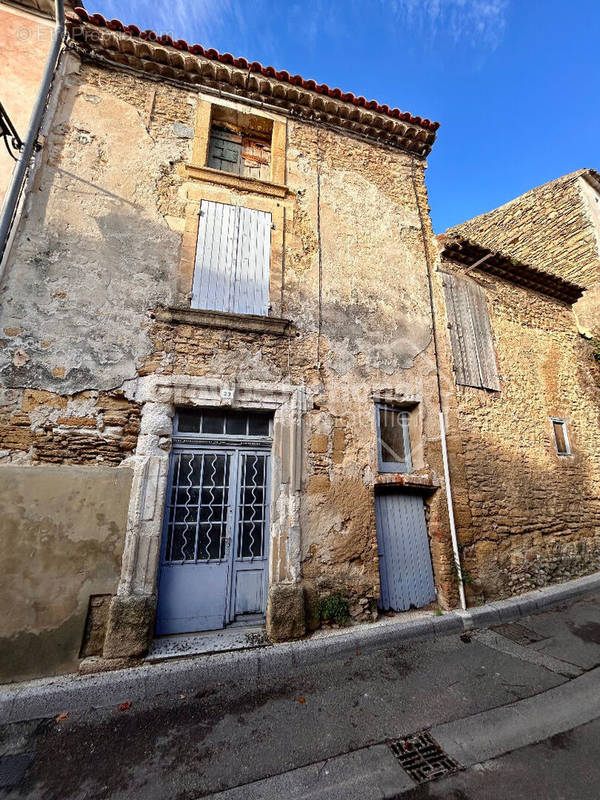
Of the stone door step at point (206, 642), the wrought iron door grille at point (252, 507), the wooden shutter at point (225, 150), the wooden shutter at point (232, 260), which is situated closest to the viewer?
the stone door step at point (206, 642)

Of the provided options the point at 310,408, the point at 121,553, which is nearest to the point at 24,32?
the point at 310,408

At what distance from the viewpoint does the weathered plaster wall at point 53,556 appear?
10.2 ft

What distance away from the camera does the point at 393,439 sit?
16.6 ft

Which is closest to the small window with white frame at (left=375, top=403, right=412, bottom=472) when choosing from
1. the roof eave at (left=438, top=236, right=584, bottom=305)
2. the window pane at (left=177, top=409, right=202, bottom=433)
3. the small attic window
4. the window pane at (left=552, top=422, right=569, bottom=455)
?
the window pane at (left=177, top=409, right=202, bottom=433)

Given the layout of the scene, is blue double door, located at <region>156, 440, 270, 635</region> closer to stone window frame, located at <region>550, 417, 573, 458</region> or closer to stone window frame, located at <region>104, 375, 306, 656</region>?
stone window frame, located at <region>104, 375, 306, 656</region>

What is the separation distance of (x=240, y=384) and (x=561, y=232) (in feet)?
36.1

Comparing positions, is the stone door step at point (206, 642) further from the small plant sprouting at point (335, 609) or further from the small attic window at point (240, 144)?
→ the small attic window at point (240, 144)

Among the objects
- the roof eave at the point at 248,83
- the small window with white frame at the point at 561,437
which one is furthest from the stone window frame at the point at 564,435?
the roof eave at the point at 248,83

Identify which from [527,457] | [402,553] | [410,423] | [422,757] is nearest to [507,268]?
[527,457]

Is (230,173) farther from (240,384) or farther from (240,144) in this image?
(240,384)

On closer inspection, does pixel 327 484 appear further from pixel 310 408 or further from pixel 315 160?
pixel 315 160

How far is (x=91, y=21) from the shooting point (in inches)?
191

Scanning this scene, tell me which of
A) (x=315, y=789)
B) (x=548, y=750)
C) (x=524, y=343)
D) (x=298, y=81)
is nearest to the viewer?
(x=315, y=789)

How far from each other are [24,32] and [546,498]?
34.5ft
